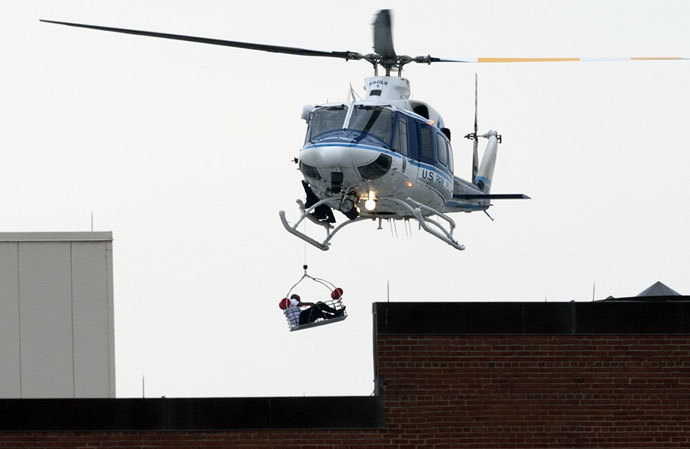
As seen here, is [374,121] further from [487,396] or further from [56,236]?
[487,396]

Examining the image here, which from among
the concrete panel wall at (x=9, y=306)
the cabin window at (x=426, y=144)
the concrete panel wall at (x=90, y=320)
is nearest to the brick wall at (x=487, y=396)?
the concrete panel wall at (x=90, y=320)

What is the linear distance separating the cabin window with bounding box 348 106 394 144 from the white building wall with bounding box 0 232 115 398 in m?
4.96

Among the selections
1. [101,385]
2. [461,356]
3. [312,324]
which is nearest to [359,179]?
[312,324]

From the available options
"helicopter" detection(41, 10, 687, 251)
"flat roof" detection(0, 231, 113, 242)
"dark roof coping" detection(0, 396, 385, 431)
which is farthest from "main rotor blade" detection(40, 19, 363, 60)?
"dark roof coping" detection(0, 396, 385, 431)

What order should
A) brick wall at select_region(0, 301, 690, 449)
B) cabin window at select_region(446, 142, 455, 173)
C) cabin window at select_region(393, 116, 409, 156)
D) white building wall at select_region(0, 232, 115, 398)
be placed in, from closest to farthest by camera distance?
brick wall at select_region(0, 301, 690, 449) → white building wall at select_region(0, 232, 115, 398) → cabin window at select_region(393, 116, 409, 156) → cabin window at select_region(446, 142, 455, 173)

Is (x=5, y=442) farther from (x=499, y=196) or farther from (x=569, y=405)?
(x=499, y=196)

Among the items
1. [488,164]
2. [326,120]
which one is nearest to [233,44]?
[326,120]

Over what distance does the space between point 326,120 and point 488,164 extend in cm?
843

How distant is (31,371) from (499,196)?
37.9 feet

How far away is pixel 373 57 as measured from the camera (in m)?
34.2

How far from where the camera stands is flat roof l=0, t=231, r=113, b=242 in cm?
2881

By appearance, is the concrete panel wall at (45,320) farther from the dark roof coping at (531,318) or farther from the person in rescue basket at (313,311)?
the dark roof coping at (531,318)

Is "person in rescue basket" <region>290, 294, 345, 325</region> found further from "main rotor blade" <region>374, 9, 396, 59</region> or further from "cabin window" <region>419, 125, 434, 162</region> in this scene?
"main rotor blade" <region>374, 9, 396, 59</region>

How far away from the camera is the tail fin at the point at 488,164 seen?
38.3 m
